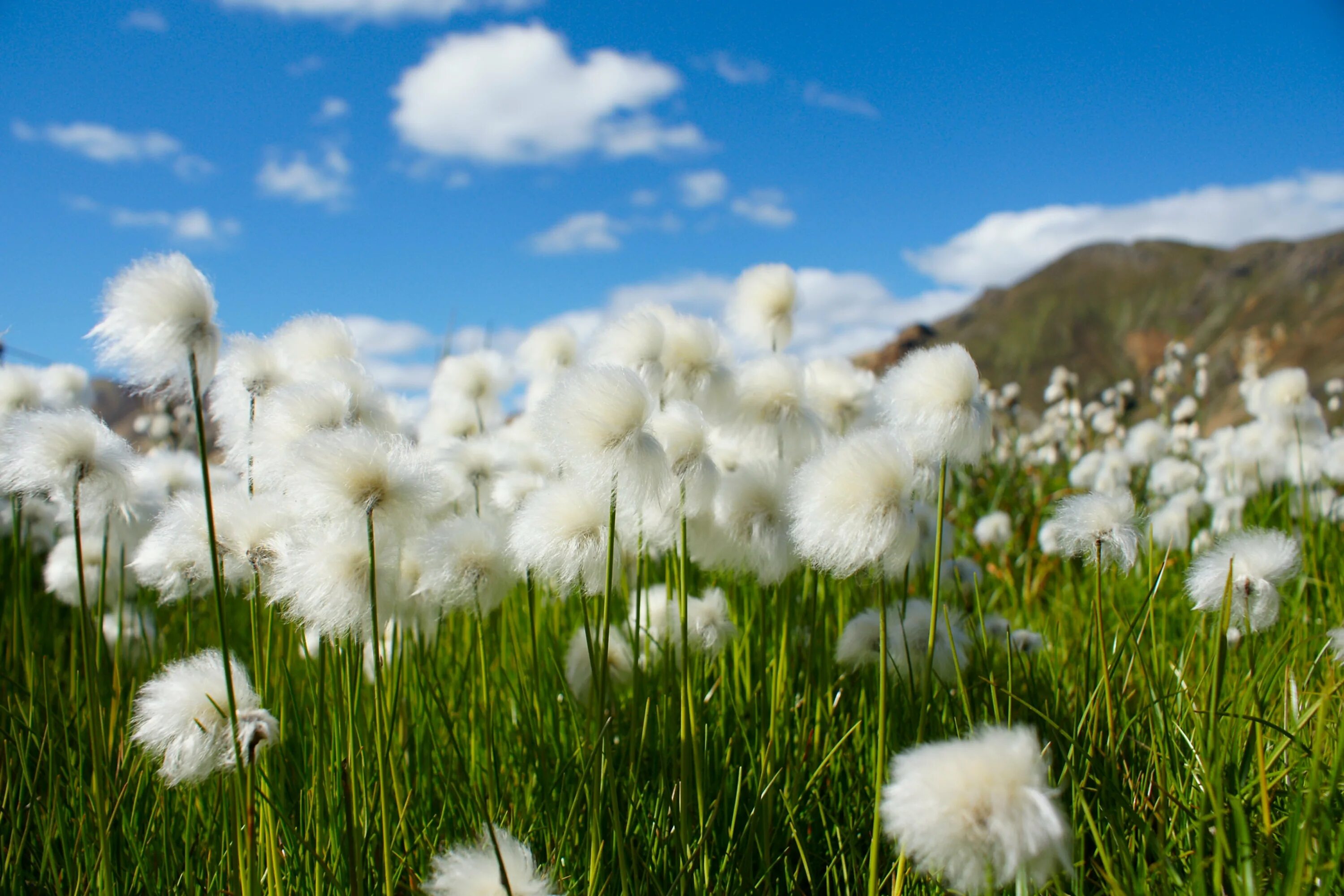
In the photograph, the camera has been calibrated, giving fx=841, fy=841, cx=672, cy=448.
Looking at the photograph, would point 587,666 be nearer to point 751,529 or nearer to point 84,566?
point 751,529

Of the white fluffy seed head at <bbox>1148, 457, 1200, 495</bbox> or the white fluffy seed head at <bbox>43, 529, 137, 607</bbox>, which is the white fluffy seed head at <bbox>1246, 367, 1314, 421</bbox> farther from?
Result: the white fluffy seed head at <bbox>43, 529, 137, 607</bbox>

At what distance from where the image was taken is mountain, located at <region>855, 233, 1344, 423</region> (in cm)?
10206

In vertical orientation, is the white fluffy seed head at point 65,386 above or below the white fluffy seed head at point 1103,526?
above

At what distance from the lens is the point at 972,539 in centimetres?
714

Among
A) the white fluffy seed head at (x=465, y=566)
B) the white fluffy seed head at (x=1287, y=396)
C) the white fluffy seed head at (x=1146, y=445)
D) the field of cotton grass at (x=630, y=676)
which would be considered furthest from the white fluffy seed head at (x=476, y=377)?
the white fluffy seed head at (x=1146, y=445)

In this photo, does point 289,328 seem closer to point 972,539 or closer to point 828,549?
point 828,549

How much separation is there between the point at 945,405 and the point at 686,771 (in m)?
0.97

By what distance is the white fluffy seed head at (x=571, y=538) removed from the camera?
1993 mm

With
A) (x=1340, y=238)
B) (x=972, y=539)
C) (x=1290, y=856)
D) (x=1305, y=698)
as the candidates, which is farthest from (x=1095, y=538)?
(x=1340, y=238)

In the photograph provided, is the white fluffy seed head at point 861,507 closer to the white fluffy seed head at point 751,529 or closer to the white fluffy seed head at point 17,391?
the white fluffy seed head at point 751,529

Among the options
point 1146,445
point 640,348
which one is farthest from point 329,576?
point 1146,445

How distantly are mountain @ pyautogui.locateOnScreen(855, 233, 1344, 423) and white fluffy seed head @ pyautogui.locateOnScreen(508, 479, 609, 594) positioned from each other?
300 ft

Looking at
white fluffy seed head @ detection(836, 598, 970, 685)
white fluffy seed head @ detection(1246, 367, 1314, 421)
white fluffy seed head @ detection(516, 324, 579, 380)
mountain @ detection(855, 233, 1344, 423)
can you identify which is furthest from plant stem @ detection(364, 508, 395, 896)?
mountain @ detection(855, 233, 1344, 423)

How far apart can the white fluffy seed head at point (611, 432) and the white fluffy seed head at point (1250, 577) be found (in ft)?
4.74
